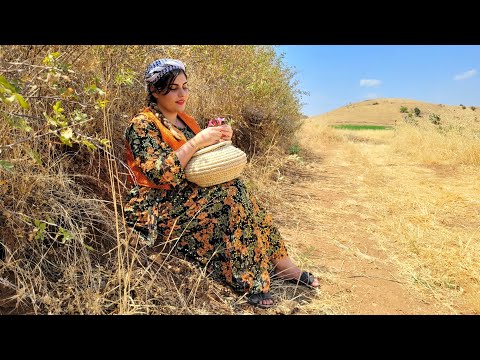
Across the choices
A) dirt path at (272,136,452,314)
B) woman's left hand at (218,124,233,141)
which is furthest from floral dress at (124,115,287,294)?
dirt path at (272,136,452,314)

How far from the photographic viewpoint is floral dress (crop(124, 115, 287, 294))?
233cm

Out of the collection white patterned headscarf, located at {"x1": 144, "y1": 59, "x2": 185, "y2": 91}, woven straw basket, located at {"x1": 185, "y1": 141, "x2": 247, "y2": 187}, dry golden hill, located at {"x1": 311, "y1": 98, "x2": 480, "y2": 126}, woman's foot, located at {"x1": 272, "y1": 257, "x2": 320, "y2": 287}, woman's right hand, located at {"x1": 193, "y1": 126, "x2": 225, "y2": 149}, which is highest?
dry golden hill, located at {"x1": 311, "y1": 98, "x2": 480, "y2": 126}

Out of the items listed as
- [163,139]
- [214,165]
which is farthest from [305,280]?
[163,139]

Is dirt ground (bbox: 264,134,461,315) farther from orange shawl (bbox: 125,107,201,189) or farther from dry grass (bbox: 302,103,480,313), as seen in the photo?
orange shawl (bbox: 125,107,201,189)

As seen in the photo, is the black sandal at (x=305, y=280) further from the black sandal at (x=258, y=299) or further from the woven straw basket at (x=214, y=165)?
the woven straw basket at (x=214, y=165)

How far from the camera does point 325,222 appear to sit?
4.41 m

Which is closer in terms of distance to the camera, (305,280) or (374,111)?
(305,280)

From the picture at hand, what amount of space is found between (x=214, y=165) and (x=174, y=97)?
0.53 m

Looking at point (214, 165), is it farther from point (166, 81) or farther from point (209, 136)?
point (166, 81)

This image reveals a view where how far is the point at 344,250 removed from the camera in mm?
3580

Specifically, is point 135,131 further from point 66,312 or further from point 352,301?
point 352,301

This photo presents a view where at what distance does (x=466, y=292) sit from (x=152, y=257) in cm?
221

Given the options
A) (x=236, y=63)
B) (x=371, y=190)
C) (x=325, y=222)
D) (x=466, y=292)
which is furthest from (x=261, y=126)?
(x=466, y=292)

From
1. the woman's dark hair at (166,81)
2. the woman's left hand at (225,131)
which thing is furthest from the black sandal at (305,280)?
the woman's dark hair at (166,81)
